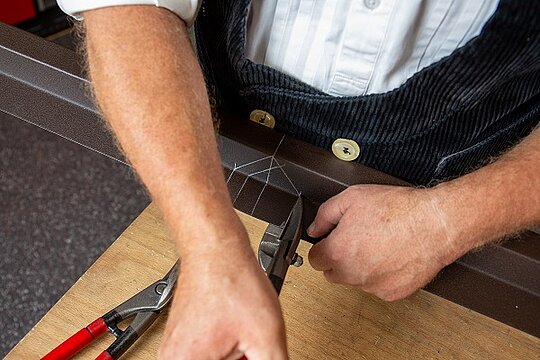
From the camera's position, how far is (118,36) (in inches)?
19.8

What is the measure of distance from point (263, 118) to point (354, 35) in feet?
0.45

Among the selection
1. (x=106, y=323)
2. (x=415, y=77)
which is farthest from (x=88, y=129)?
(x=415, y=77)

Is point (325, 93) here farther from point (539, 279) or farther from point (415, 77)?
point (539, 279)

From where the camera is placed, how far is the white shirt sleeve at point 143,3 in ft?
1.65

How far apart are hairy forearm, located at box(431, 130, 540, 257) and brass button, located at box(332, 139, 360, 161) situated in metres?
0.11

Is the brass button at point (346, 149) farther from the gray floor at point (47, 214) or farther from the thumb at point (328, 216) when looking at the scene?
the gray floor at point (47, 214)

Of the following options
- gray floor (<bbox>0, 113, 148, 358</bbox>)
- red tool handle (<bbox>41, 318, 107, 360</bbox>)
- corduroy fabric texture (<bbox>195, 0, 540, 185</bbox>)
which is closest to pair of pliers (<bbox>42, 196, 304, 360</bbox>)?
red tool handle (<bbox>41, 318, 107, 360</bbox>)

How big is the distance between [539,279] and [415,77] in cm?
19

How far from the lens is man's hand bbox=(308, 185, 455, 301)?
1.82ft

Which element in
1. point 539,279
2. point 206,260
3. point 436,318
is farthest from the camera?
point 436,318

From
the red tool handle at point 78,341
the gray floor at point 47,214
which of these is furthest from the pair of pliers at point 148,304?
the gray floor at point 47,214

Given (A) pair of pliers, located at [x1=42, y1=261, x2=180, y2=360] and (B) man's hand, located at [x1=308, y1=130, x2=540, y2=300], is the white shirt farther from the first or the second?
(A) pair of pliers, located at [x1=42, y1=261, x2=180, y2=360]

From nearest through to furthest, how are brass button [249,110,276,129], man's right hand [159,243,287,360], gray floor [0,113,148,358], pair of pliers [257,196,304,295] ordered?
man's right hand [159,243,287,360] → pair of pliers [257,196,304,295] → brass button [249,110,276,129] → gray floor [0,113,148,358]

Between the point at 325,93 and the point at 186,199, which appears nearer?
the point at 186,199
